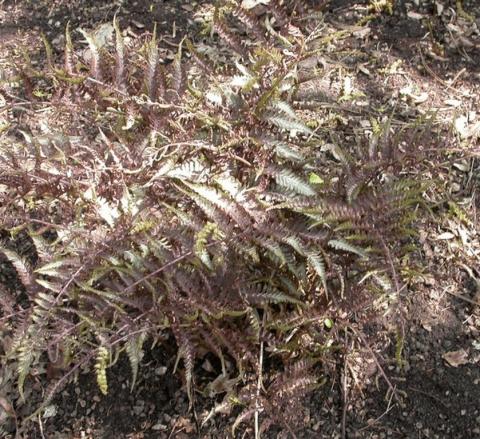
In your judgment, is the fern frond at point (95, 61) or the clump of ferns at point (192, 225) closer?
the clump of ferns at point (192, 225)

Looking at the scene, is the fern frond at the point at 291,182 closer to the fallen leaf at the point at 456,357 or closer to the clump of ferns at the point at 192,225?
the clump of ferns at the point at 192,225

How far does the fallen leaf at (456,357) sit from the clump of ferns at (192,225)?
423 mm

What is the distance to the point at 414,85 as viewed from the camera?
2.77 meters

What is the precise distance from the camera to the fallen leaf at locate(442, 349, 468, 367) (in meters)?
2.17

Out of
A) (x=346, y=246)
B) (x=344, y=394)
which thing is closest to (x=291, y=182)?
(x=346, y=246)

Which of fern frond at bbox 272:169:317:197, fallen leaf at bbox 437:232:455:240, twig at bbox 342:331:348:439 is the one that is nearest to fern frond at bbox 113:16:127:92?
fern frond at bbox 272:169:317:197

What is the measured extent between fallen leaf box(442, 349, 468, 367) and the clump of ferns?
16.7 inches

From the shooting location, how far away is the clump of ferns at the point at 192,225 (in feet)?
5.71

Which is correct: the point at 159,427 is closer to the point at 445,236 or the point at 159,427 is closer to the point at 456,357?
the point at 456,357

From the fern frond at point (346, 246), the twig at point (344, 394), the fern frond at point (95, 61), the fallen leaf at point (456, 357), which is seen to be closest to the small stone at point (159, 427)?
the twig at point (344, 394)

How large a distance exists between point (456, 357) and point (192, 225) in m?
1.01

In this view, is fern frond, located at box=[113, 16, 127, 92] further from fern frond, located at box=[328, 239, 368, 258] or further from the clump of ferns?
fern frond, located at box=[328, 239, 368, 258]

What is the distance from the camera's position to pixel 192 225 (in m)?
1.74

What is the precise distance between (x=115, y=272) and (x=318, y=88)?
50.1 inches
